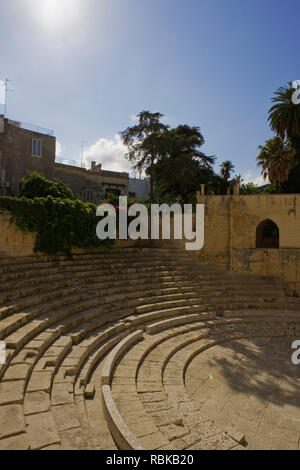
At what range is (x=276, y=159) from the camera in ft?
82.8

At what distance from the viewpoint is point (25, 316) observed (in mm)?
6953

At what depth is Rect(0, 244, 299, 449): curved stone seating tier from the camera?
4.16m

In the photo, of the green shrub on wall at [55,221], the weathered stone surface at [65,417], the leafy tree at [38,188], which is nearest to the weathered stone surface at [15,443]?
the weathered stone surface at [65,417]

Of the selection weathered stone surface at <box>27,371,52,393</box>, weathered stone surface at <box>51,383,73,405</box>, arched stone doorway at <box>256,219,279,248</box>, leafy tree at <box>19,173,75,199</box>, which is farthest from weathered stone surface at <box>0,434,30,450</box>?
arched stone doorway at <box>256,219,279,248</box>

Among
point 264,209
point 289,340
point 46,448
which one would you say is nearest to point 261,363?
point 289,340

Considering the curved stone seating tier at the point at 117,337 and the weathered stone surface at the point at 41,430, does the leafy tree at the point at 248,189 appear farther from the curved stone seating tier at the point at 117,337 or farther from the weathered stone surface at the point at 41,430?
the weathered stone surface at the point at 41,430

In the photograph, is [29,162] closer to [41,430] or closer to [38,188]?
[38,188]

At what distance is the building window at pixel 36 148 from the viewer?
63.2 ft

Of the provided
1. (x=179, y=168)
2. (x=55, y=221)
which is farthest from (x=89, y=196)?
(x=55, y=221)

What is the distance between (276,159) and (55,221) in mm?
21314

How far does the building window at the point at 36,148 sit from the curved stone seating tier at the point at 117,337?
10.3 m

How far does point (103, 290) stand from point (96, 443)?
6.20 m

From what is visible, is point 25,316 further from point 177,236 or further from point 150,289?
point 177,236

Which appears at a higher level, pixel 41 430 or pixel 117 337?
pixel 41 430
